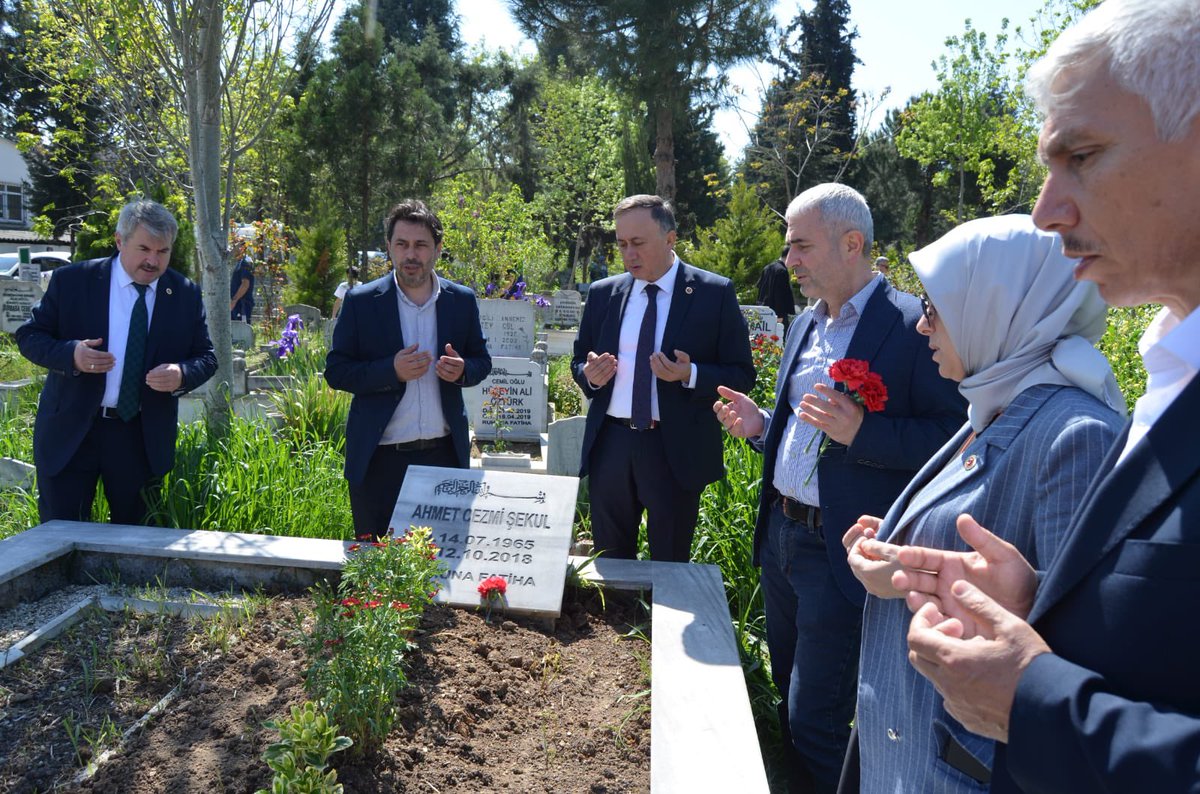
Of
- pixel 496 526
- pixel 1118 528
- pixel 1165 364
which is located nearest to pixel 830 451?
pixel 496 526

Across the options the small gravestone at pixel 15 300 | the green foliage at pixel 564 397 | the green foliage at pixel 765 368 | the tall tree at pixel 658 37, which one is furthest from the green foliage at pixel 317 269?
the green foliage at pixel 765 368

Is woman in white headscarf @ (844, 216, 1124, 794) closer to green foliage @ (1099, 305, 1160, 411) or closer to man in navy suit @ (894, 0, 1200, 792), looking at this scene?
man in navy suit @ (894, 0, 1200, 792)

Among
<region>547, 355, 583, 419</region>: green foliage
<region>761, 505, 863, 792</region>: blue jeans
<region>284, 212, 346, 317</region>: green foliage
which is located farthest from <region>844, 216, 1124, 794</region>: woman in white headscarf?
<region>284, 212, 346, 317</region>: green foliage

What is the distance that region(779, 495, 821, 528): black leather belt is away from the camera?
A: 259cm

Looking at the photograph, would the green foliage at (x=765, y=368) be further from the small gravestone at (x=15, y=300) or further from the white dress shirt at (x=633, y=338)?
the small gravestone at (x=15, y=300)

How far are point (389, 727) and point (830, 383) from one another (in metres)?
1.61

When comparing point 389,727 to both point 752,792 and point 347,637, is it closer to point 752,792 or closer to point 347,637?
point 347,637

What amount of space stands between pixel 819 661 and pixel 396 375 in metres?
2.05

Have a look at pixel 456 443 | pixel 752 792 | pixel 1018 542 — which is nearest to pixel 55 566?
pixel 456 443

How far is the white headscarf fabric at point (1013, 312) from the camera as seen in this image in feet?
4.91

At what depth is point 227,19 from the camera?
→ 221 inches

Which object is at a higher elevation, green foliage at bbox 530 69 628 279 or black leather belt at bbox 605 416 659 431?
green foliage at bbox 530 69 628 279

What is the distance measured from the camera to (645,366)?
363cm

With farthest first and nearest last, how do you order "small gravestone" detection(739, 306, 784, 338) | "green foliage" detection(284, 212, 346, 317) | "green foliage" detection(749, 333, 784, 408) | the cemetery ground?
"green foliage" detection(284, 212, 346, 317), "small gravestone" detection(739, 306, 784, 338), "green foliage" detection(749, 333, 784, 408), the cemetery ground
